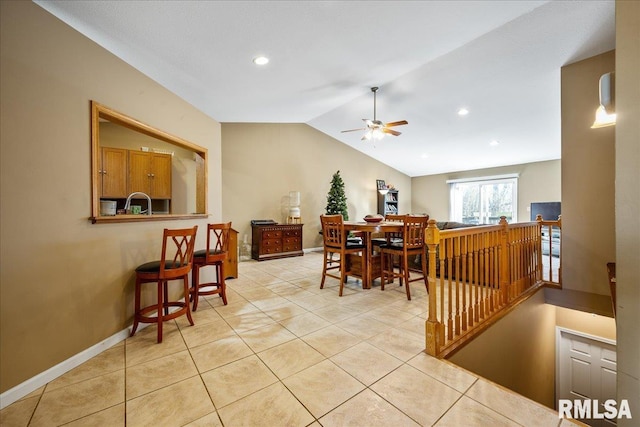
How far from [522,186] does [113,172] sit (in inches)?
358

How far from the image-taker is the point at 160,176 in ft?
14.2

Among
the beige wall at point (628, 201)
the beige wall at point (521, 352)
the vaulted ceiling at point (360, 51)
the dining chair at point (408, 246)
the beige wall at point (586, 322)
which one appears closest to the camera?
the beige wall at point (628, 201)

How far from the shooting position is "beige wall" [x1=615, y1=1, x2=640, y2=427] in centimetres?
95

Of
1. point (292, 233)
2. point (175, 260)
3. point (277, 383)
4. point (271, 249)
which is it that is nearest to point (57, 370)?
point (175, 260)

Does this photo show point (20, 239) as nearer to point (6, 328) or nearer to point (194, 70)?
point (6, 328)

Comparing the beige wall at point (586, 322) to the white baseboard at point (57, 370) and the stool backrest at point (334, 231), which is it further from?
the white baseboard at point (57, 370)

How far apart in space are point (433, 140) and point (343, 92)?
3.23 m

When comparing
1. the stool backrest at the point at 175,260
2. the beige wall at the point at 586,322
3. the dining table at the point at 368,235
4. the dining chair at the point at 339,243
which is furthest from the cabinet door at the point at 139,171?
the beige wall at the point at 586,322

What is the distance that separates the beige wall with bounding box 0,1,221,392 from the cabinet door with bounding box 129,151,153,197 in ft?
6.84

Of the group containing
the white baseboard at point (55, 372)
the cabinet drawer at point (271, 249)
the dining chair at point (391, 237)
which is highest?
the dining chair at point (391, 237)

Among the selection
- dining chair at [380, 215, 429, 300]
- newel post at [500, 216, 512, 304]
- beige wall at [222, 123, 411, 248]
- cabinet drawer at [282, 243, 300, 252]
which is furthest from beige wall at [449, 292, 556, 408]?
beige wall at [222, 123, 411, 248]

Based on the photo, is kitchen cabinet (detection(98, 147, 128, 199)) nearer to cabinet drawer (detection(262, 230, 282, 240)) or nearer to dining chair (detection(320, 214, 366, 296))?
cabinet drawer (detection(262, 230, 282, 240))

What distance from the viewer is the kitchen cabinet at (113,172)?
379 centimetres

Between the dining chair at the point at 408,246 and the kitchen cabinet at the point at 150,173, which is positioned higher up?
the kitchen cabinet at the point at 150,173
